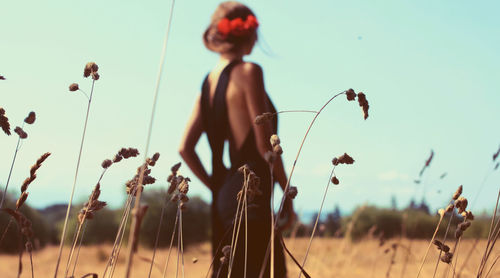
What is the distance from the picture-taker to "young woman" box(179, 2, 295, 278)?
2.63 meters

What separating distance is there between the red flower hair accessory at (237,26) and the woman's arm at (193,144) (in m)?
0.42

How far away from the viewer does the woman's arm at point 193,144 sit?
10.3ft

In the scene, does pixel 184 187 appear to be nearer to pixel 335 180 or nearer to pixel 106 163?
pixel 106 163

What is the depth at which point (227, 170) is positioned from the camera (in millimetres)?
2836

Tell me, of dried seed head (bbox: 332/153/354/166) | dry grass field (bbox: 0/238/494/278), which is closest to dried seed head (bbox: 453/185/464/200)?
dried seed head (bbox: 332/153/354/166)

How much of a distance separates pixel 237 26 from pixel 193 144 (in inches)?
28.1

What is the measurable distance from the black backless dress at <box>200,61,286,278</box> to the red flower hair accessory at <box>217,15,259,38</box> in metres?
0.22

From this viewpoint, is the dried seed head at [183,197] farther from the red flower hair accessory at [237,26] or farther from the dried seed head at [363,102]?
the red flower hair accessory at [237,26]

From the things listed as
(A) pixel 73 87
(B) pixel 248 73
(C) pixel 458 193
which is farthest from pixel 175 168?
(B) pixel 248 73

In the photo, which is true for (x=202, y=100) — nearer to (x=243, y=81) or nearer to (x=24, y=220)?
(x=243, y=81)

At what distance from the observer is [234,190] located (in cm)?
265

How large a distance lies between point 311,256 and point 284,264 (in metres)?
2.04

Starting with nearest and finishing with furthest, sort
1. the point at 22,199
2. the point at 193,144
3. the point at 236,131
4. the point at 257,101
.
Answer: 1. the point at 22,199
2. the point at 257,101
3. the point at 236,131
4. the point at 193,144

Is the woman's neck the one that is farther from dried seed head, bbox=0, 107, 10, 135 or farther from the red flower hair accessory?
dried seed head, bbox=0, 107, 10, 135
